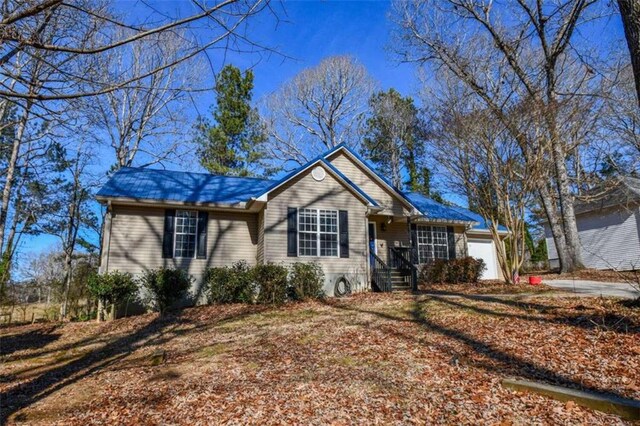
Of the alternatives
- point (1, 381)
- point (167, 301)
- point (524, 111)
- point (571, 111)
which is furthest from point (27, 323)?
point (571, 111)

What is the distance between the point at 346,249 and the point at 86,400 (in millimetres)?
9730

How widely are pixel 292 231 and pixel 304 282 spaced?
1.89 metres

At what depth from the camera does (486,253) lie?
20422 millimetres

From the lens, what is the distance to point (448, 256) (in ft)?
58.4

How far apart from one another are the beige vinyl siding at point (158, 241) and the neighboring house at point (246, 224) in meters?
0.03

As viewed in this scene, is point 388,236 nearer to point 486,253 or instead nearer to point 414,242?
point 414,242

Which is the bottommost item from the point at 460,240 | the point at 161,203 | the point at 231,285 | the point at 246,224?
the point at 231,285

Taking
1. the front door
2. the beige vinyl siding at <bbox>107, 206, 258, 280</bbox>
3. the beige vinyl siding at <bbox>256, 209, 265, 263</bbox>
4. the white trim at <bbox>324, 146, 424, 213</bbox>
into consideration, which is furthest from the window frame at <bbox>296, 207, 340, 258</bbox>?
the white trim at <bbox>324, 146, 424, 213</bbox>

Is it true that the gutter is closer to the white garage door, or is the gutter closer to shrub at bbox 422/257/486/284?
shrub at bbox 422/257/486/284

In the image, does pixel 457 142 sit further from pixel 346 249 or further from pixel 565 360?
pixel 565 360

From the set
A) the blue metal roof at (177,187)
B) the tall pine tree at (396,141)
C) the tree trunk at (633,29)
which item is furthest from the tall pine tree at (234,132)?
the tree trunk at (633,29)

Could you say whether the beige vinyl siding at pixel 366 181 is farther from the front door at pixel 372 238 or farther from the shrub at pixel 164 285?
the shrub at pixel 164 285

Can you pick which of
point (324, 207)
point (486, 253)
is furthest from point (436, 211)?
point (324, 207)

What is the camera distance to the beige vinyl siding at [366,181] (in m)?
16.3
